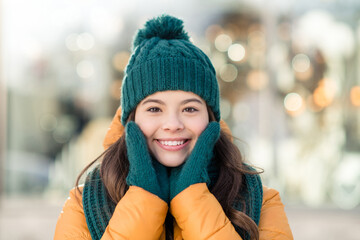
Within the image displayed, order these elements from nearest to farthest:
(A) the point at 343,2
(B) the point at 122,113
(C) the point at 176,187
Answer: (C) the point at 176,187, (B) the point at 122,113, (A) the point at 343,2

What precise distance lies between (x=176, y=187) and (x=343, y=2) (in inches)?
159

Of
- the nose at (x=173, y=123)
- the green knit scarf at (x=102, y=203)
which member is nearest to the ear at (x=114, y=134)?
the green knit scarf at (x=102, y=203)

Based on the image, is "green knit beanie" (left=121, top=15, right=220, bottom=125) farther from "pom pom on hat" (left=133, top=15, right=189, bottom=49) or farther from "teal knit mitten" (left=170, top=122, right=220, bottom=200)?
"teal knit mitten" (left=170, top=122, right=220, bottom=200)

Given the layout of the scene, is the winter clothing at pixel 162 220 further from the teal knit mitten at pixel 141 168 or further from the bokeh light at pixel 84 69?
the bokeh light at pixel 84 69

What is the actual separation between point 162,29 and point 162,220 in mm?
981

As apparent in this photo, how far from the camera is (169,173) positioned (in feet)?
7.44

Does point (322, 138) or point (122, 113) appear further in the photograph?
point (322, 138)

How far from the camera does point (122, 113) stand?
2.33 m

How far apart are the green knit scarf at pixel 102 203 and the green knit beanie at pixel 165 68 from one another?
36cm

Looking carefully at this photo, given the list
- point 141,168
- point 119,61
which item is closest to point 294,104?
point 119,61

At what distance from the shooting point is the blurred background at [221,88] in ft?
17.1

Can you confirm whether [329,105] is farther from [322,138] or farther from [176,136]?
[176,136]


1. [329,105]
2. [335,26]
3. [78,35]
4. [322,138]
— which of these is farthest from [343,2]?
[78,35]

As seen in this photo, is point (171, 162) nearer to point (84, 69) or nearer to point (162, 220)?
point (162, 220)
